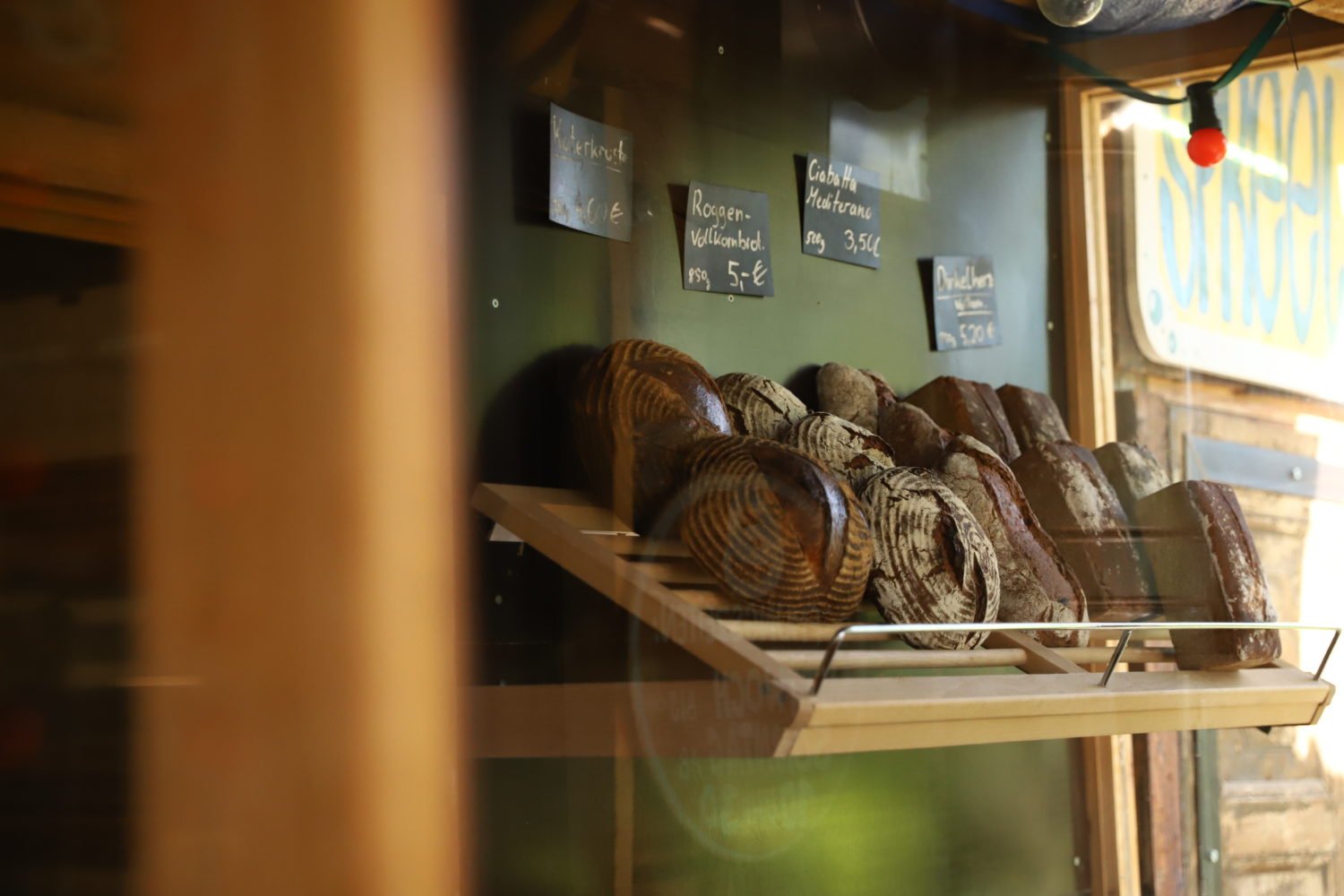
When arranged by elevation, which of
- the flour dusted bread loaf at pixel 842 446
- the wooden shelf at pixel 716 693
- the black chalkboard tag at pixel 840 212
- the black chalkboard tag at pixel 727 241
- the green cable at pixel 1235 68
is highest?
the green cable at pixel 1235 68

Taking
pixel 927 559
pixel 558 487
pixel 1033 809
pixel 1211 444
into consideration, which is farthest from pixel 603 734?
pixel 1033 809

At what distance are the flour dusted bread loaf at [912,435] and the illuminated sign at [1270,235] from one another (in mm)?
283

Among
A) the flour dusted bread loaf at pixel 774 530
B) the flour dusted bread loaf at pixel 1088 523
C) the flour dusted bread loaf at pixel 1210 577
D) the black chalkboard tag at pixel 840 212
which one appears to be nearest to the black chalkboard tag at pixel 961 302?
the black chalkboard tag at pixel 840 212

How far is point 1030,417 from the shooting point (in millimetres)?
1313

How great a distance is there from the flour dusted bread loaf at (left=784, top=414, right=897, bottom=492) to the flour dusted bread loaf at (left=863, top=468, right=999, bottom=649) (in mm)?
30

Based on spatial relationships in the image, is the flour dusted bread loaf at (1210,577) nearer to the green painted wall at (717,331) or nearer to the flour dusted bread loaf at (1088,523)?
the flour dusted bread loaf at (1088,523)

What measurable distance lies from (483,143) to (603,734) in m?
0.37

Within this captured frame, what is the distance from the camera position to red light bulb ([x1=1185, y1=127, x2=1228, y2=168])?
1198mm

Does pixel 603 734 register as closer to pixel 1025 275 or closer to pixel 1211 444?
pixel 1211 444

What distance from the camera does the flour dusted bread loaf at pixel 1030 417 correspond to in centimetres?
130

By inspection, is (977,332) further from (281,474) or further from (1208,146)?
(281,474)

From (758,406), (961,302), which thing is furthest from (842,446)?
(961,302)

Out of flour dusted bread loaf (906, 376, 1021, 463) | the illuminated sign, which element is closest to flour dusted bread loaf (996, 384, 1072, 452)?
flour dusted bread loaf (906, 376, 1021, 463)

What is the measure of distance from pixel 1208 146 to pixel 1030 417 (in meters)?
0.31
